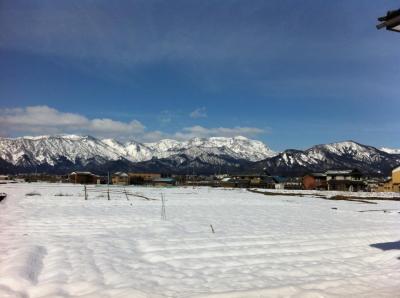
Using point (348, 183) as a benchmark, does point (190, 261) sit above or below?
above

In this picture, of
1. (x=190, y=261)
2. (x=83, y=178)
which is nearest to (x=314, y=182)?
(x=83, y=178)

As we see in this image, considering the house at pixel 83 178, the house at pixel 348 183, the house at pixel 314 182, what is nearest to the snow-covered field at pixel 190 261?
the house at pixel 348 183

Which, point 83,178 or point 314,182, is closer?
point 314,182

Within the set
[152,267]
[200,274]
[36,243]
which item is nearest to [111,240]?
[36,243]

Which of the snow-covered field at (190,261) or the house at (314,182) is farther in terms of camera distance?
the house at (314,182)

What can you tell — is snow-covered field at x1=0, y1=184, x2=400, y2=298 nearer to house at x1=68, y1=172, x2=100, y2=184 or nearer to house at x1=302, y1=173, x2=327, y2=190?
house at x1=302, y1=173, x2=327, y2=190

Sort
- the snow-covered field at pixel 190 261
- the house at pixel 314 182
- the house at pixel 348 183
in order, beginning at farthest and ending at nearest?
the house at pixel 314 182
the house at pixel 348 183
the snow-covered field at pixel 190 261

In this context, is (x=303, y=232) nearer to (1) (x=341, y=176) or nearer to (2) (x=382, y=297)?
(2) (x=382, y=297)

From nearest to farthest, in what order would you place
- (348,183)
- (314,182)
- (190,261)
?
(190,261) < (348,183) < (314,182)

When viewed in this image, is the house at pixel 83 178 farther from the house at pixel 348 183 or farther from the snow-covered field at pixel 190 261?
the snow-covered field at pixel 190 261

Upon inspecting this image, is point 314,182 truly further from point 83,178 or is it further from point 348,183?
point 83,178

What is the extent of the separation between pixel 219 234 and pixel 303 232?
392cm

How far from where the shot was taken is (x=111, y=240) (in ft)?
42.2

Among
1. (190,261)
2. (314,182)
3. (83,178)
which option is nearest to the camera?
(190,261)
